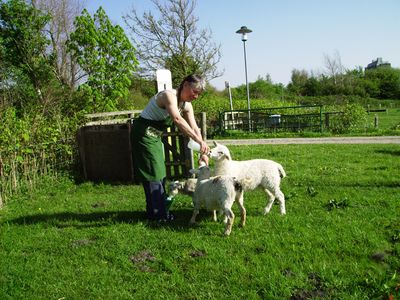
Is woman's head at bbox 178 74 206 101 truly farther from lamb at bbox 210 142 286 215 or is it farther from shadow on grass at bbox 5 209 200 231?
shadow on grass at bbox 5 209 200 231

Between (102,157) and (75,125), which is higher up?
(75,125)

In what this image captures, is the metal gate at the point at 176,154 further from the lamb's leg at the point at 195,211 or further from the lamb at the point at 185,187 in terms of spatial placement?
the lamb's leg at the point at 195,211

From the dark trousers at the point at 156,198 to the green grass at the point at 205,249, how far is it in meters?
0.22

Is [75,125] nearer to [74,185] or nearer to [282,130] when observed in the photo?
[74,185]

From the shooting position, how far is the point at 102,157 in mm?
9555

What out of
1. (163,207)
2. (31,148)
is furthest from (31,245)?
(31,148)

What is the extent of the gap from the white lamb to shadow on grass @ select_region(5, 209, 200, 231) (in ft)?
1.42

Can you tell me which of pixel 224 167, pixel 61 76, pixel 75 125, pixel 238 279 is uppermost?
pixel 61 76

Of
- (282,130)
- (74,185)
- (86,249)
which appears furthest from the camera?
(282,130)

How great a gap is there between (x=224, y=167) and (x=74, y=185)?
473cm

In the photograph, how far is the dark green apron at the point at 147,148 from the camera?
18.8 feet

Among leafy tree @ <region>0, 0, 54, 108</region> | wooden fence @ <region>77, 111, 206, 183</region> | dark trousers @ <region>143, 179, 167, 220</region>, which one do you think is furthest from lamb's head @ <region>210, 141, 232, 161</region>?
leafy tree @ <region>0, 0, 54, 108</region>

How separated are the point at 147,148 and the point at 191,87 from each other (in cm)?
116

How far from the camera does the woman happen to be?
18.0 ft
